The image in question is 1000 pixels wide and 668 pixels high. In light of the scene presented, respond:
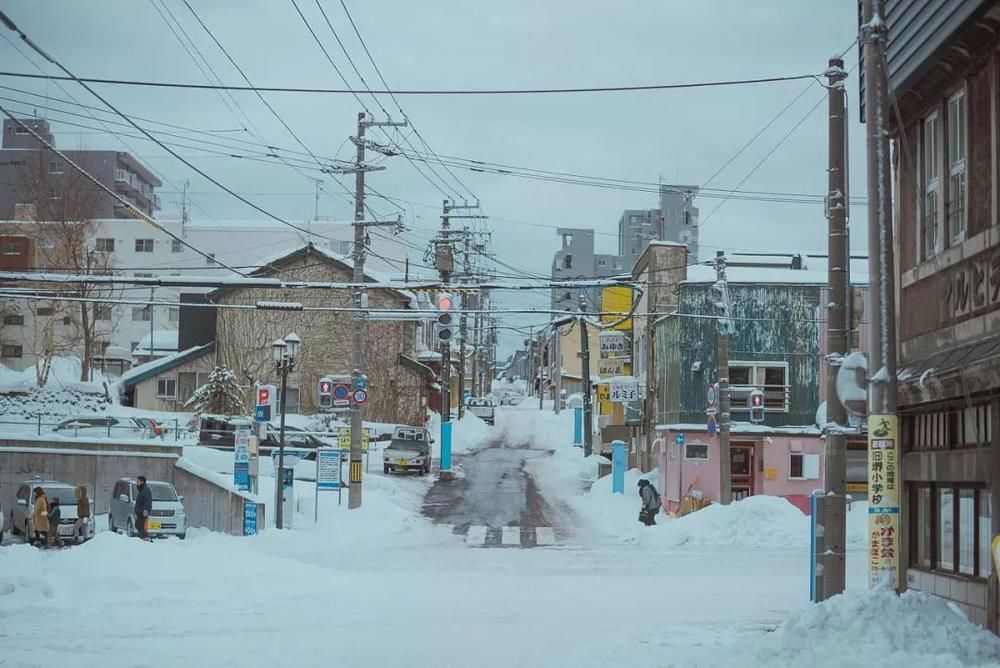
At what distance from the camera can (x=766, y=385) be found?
134ft

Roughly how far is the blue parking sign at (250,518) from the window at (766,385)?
18.5 meters

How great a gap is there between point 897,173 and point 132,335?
79.7m

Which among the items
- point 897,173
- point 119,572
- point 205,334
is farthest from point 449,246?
point 897,173

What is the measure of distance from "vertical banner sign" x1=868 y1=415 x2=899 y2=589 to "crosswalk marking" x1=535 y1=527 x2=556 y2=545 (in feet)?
65.1

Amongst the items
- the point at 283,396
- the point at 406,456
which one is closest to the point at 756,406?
the point at 283,396

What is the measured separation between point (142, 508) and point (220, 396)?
28.3 m

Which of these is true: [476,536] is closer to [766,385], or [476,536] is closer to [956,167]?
[766,385]

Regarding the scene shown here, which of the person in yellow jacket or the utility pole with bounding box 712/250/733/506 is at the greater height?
the utility pole with bounding box 712/250/733/506

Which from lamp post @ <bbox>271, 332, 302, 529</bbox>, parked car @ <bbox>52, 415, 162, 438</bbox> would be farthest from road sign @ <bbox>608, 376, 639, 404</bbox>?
parked car @ <bbox>52, 415, 162, 438</bbox>

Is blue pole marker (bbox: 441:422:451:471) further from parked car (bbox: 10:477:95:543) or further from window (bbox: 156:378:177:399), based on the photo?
window (bbox: 156:378:177:399)

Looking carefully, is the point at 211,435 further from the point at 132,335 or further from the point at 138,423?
the point at 132,335

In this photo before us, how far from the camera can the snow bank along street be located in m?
11.8

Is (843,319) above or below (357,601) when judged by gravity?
above

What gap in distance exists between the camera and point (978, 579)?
13336mm
